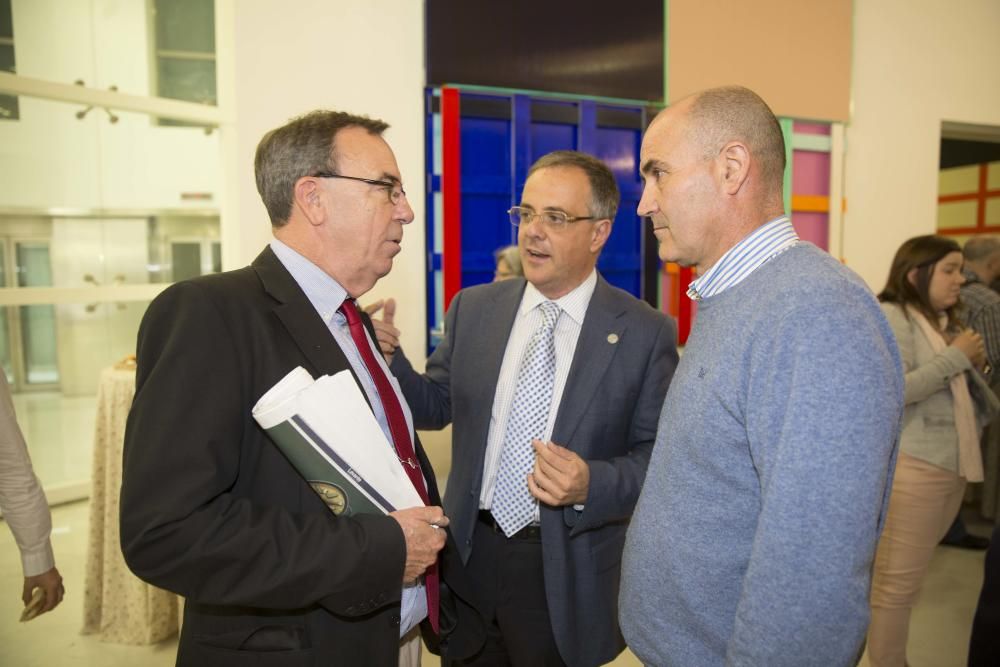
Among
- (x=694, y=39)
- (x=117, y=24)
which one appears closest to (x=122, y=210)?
(x=117, y=24)

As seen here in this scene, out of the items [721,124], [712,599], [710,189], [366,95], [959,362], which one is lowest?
[712,599]

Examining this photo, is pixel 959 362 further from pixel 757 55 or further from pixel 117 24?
pixel 117 24

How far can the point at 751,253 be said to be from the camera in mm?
1163

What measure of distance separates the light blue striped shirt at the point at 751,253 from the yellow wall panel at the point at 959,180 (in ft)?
37.7

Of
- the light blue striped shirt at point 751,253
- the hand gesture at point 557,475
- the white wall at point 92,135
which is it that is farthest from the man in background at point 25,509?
the white wall at point 92,135

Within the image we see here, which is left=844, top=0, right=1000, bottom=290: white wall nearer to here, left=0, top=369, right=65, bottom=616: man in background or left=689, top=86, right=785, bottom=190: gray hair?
left=689, top=86, right=785, bottom=190: gray hair

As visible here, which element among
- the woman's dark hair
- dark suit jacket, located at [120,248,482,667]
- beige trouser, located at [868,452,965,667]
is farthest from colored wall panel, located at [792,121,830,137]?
dark suit jacket, located at [120,248,482,667]

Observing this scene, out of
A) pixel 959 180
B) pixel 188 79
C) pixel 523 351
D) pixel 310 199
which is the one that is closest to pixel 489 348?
pixel 523 351

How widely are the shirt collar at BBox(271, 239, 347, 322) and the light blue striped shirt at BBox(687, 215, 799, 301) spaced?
76 centimetres

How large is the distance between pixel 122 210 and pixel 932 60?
289 inches

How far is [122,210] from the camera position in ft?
17.3

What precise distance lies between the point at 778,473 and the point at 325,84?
378cm

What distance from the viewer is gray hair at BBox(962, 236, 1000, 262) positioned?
159 inches

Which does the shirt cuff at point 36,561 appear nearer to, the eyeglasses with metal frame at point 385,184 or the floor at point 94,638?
the floor at point 94,638
